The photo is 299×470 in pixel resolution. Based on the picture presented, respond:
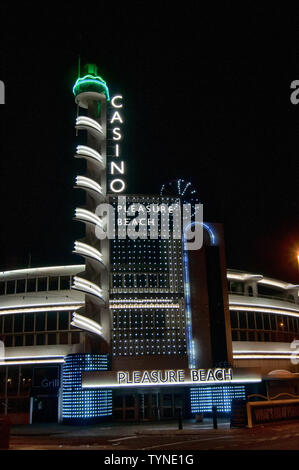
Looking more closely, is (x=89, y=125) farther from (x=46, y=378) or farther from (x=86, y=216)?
(x=46, y=378)

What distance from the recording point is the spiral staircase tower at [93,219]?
34500 mm

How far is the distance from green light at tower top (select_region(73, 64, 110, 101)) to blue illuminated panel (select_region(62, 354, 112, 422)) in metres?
21.8

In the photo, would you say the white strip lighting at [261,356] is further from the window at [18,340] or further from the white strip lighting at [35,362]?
the window at [18,340]

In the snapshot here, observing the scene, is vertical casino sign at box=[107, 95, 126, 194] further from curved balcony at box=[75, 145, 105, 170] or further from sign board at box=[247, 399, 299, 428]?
sign board at box=[247, 399, 299, 428]

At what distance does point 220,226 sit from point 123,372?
14.1m

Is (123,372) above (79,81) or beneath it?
beneath

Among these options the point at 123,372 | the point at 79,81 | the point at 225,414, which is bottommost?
the point at 225,414

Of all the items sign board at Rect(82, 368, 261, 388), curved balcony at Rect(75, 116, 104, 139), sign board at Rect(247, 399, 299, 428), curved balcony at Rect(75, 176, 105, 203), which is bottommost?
sign board at Rect(247, 399, 299, 428)

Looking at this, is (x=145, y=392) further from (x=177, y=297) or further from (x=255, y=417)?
(x=255, y=417)

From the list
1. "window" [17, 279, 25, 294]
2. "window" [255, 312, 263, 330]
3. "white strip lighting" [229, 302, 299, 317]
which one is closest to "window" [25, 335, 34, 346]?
"window" [17, 279, 25, 294]

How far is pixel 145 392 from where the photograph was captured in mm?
34938

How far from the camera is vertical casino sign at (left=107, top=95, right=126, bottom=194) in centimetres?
3800
